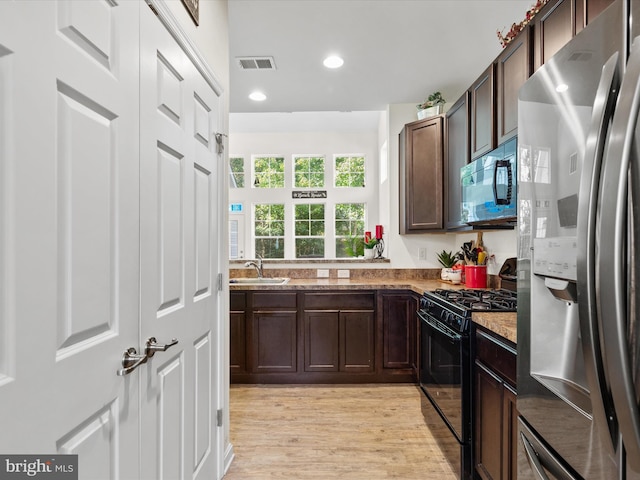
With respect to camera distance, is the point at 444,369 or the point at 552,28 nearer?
the point at 552,28

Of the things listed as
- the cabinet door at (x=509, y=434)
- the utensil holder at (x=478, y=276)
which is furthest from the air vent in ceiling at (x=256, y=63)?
the cabinet door at (x=509, y=434)

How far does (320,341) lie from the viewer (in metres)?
3.20

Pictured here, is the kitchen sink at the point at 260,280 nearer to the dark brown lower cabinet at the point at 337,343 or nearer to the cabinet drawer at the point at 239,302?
the cabinet drawer at the point at 239,302

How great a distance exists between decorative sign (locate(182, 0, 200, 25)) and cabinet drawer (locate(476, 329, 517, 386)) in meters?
1.92

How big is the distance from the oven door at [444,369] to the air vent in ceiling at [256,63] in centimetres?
222

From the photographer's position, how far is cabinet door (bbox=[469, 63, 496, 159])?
224 cm

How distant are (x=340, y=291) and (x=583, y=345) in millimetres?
2499

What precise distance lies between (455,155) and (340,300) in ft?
5.11

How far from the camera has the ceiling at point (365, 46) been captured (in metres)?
2.21

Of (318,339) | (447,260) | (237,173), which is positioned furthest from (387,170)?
(237,173)

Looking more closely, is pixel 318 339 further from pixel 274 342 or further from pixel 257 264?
pixel 257 264

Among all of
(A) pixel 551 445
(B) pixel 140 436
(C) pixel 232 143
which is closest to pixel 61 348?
(B) pixel 140 436

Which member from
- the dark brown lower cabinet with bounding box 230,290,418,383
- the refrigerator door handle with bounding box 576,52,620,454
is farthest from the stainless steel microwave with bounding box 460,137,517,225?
the refrigerator door handle with bounding box 576,52,620,454

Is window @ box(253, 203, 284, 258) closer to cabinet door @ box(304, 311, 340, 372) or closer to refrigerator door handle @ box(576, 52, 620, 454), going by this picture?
cabinet door @ box(304, 311, 340, 372)
